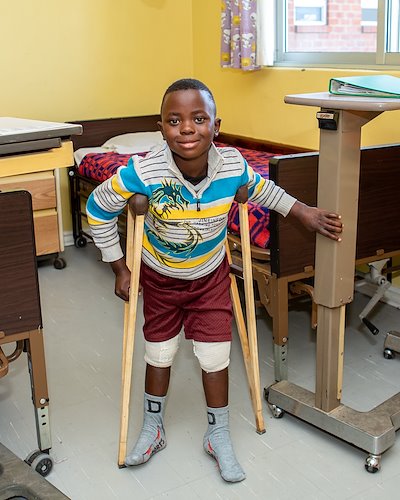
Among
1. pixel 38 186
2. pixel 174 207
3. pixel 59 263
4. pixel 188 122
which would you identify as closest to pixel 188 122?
pixel 188 122

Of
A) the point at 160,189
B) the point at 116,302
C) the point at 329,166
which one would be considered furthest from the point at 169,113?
the point at 116,302

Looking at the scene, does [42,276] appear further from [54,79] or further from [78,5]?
[78,5]

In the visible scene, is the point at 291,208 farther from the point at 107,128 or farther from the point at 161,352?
the point at 107,128

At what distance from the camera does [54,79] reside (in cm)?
420

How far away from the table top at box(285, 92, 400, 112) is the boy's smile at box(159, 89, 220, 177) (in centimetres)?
27

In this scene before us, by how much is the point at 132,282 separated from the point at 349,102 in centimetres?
76

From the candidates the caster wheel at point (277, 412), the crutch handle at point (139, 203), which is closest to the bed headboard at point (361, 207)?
the caster wheel at point (277, 412)

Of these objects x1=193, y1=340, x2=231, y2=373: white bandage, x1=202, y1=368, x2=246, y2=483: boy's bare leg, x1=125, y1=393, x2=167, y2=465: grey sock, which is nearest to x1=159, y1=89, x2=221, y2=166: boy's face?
x1=193, y1=340, x2=231, y2=373: white bandage

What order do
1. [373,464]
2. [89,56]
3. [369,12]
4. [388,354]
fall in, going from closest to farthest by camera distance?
1. [373,464]
2. [388,354]
3. [369,12]
4. [89,56]

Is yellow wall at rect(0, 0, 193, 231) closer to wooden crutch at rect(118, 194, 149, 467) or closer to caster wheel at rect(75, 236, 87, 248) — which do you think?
caster wheel at rect(75, 236, 87, 248)

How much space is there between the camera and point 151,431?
2.09 metres

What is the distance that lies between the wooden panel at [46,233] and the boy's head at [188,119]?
208 centimetres

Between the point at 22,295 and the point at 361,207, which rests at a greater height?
the point at 361,207

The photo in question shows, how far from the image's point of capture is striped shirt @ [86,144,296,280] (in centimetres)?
186
